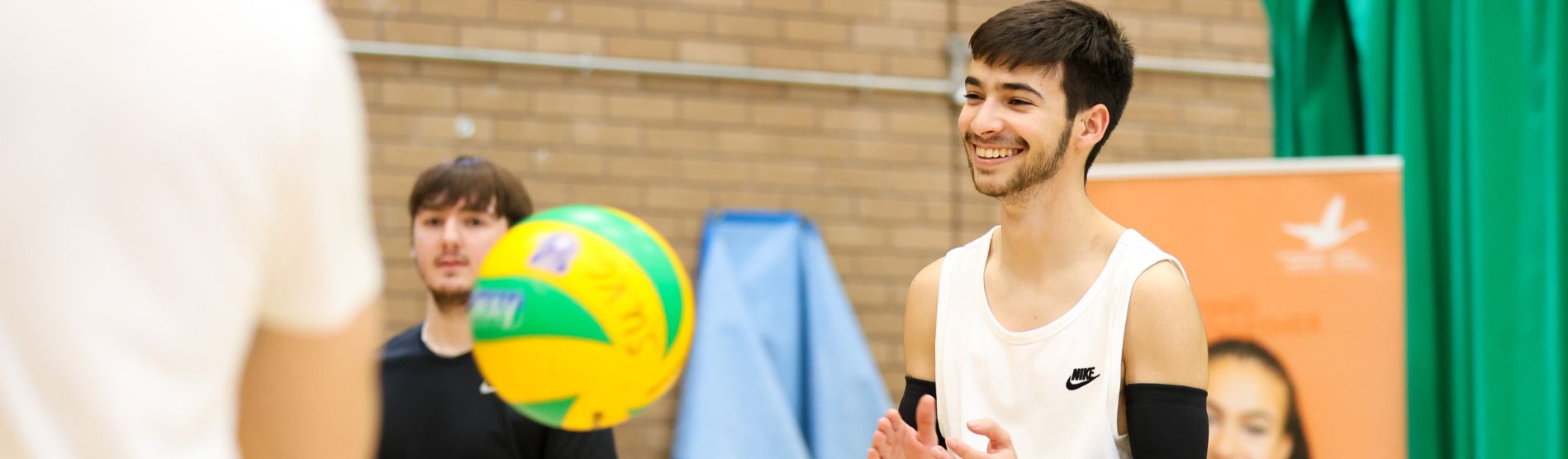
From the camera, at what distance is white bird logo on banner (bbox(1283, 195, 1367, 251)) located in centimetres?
399

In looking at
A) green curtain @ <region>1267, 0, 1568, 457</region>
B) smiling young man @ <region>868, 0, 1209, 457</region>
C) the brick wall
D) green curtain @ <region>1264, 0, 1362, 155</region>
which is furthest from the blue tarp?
smiling young man @ <region>868, 0, 1209, 457</region>

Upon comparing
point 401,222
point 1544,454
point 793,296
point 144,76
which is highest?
point 144,76

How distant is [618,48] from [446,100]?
664 mm

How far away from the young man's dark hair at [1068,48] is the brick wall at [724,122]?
281cm

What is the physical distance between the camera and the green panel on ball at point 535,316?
2139 mm

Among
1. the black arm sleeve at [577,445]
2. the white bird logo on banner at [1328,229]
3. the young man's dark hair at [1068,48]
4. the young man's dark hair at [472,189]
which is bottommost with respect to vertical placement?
the black arm sleeve at [577,445]

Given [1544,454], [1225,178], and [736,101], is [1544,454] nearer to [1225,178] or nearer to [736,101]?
[1225,178]

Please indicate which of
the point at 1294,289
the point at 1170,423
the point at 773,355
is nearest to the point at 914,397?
the point at 1170,423

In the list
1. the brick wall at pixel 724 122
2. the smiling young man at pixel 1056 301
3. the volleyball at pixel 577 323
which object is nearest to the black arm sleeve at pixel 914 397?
the smiling young man at pixel 1056 301

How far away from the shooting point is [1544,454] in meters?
3.71

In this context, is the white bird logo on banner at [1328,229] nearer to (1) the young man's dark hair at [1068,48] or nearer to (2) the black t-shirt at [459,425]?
(1) the young man's dark hair at [1068,48]

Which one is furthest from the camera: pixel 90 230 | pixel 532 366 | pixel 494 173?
pixel 494 173

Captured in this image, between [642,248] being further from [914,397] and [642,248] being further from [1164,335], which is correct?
[1164,335]

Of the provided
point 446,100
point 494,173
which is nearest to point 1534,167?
point 494,173
